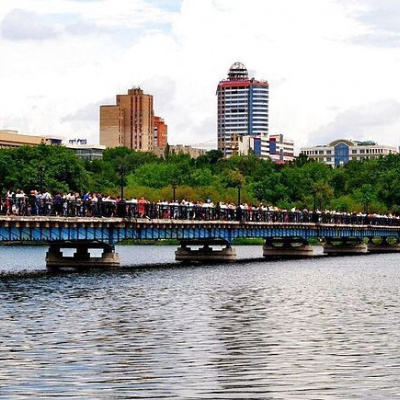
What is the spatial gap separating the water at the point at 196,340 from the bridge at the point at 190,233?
8134 millimetres

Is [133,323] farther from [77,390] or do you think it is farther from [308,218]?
[308,218]

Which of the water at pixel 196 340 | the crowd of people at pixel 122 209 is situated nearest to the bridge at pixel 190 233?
the crowd of people at pixel 122 209

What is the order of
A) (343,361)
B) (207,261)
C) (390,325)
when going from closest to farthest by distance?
(343,361), (390,325), (207,261)

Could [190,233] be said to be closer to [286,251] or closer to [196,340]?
[286,251]

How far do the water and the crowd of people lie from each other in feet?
24.3

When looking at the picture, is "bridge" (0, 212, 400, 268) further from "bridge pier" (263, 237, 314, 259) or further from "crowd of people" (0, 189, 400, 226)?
"crowd of people" (0, 189, 400, 226)

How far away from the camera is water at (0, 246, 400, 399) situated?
112ft

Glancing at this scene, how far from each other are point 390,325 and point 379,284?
104 feet

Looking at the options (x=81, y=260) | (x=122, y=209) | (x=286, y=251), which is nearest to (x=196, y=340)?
(x=122, y=209)

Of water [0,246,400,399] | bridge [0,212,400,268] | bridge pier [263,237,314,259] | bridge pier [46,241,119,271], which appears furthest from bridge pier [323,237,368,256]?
water [0,246,400,399]

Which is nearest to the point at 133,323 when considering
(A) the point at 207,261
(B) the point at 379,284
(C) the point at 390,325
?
(C) the point at 390,325

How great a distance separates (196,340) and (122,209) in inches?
2100

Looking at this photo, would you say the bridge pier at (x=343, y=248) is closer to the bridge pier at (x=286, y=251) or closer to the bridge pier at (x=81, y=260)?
the bridge pier at (x=286, y=251)

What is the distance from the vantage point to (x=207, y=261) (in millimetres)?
121125
